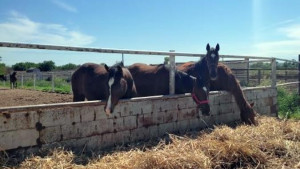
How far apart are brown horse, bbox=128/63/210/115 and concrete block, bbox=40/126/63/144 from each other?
259 centimetres

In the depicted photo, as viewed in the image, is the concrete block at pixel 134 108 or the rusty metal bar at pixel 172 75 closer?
the concrete block at pixel 134 108

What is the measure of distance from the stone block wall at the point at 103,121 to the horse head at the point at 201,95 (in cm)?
16

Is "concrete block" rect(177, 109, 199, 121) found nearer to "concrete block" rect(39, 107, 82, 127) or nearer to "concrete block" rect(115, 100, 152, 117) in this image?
"concrete block" rect(115, 100, 152, 117)

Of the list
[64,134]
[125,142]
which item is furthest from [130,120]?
[64,134]

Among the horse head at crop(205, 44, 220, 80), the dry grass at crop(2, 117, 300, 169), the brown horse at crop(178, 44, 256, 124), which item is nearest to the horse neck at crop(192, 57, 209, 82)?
the brown horse at crop(178, 44, 256, 124)

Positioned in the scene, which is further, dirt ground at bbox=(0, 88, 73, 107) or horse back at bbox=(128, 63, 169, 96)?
dirt ground at bbox=(0, 88, 73, 107)

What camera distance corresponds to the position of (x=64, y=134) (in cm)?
419

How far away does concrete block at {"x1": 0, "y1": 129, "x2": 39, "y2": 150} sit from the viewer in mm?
3646

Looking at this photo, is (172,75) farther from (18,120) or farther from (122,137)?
(18,120)

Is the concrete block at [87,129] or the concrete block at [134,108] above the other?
the concrete block at [134,108]

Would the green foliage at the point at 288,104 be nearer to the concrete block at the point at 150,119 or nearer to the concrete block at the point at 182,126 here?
the concrete block at the point at 182,126

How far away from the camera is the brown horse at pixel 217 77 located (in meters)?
6.41

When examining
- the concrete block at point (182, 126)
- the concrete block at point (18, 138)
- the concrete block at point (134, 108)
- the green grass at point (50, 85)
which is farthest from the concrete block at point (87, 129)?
the green grass at point (50, 85)

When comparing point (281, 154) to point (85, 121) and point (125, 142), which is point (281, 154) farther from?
point (85, 121)
